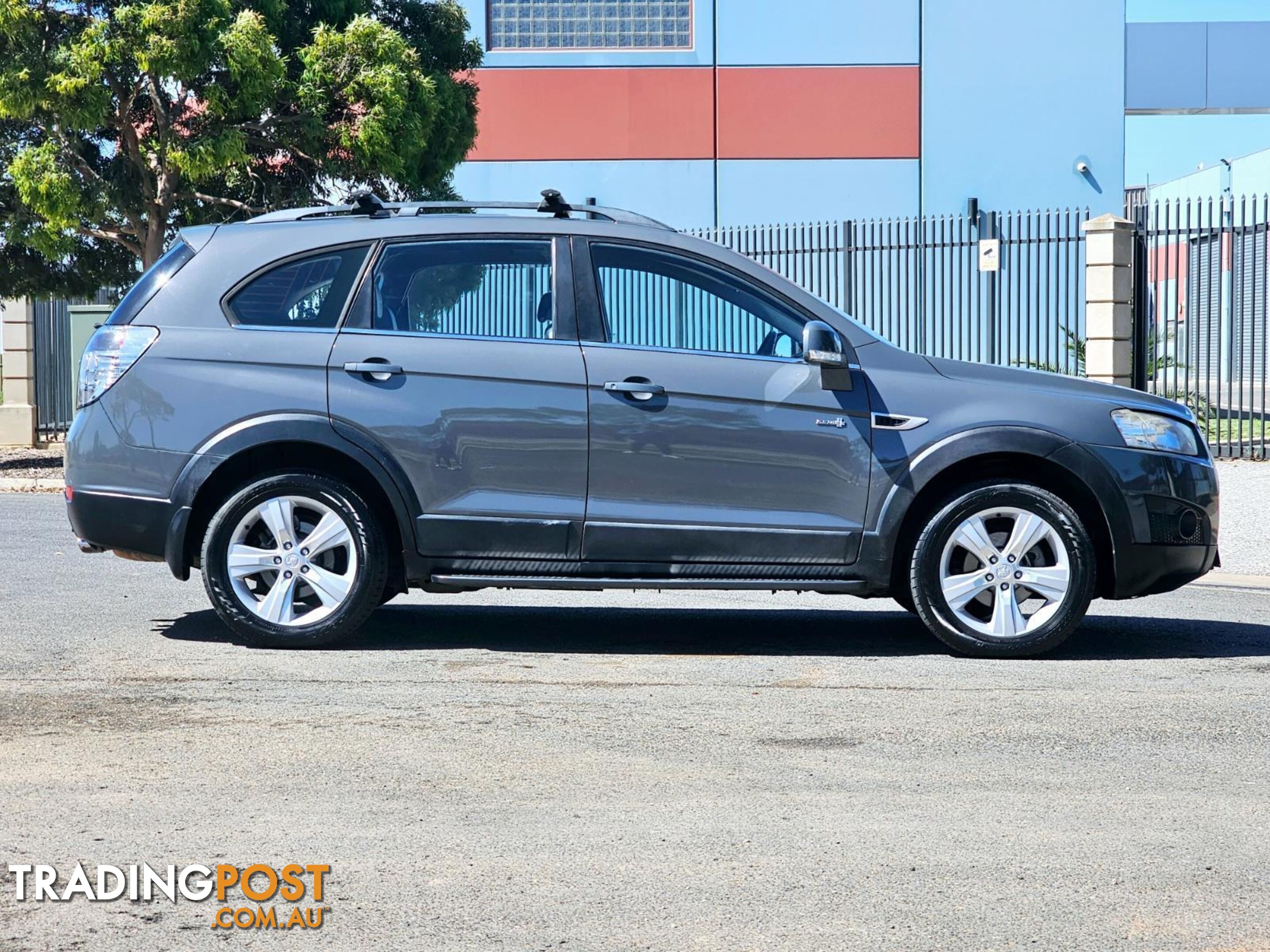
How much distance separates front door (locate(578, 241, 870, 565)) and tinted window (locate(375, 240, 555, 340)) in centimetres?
35

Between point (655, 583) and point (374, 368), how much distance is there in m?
1.45

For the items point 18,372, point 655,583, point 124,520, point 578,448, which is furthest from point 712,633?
point 18,372

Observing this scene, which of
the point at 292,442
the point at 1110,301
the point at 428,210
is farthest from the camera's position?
the point at 1110,301

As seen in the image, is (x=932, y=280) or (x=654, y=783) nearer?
(x=654, y=783)

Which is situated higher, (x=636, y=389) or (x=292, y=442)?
(x=636, y=389)

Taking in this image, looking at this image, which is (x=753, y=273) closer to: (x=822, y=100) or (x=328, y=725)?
(x=328, y=725)

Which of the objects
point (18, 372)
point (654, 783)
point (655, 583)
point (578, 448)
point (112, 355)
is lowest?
point (654, 783)

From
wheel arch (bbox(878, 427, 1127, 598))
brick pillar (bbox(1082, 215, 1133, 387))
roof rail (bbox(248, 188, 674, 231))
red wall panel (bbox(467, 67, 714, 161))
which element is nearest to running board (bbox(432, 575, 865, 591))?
wheel arch (bbox(878, 427, 1127, 598))

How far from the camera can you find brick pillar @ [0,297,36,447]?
21.2 m

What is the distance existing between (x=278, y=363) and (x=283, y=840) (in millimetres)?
3004

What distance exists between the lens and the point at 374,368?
6.56m

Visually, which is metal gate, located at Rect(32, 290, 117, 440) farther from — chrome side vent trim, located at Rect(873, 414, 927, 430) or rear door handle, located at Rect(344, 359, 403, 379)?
chrome side vent trim, located at Rect(873, 414, 927, 430)

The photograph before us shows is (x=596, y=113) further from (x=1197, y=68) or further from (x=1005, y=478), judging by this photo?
(x=1005, y=478)

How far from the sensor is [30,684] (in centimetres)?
600
